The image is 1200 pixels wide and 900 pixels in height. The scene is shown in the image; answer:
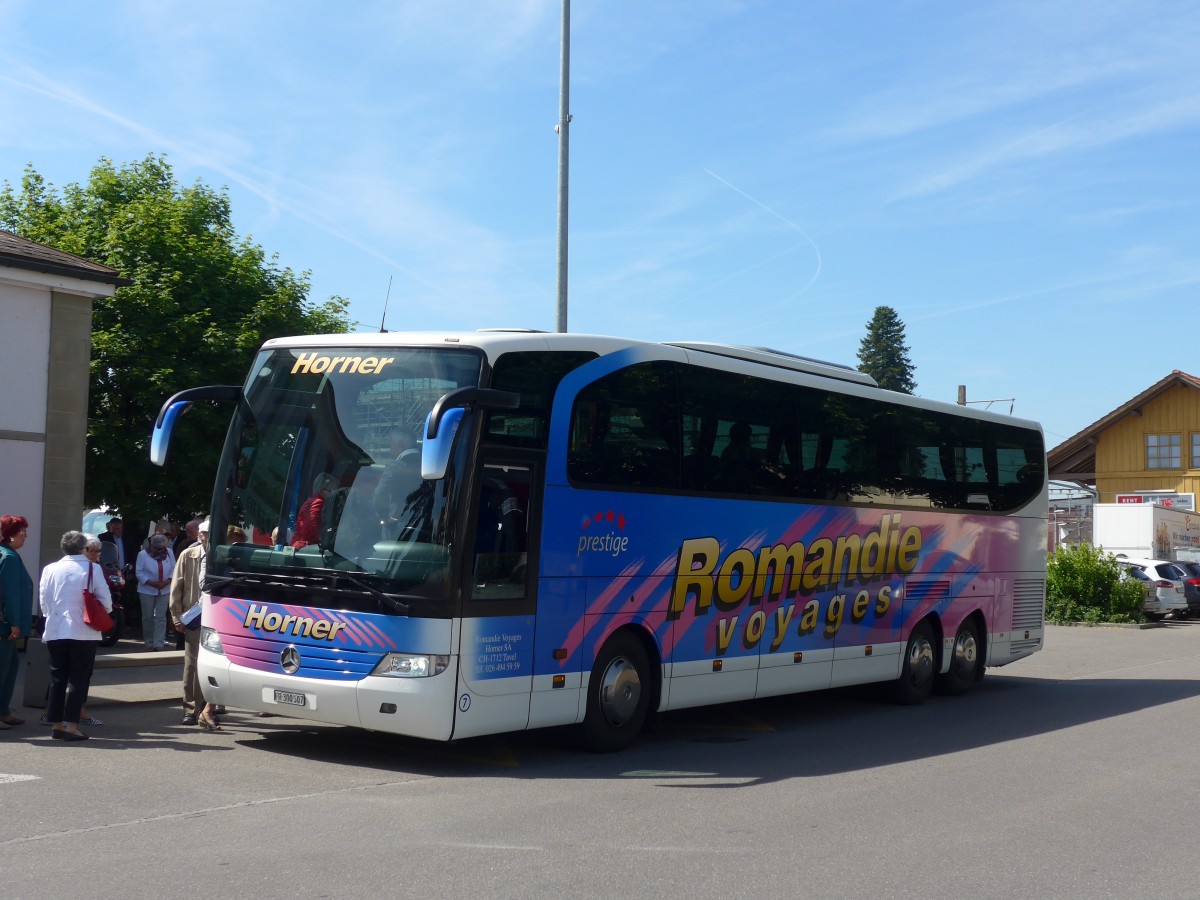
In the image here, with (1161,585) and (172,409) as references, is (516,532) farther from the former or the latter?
(1161,585)

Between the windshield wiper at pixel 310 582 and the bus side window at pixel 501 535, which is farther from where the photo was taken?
the bus side window at pixel 501 535

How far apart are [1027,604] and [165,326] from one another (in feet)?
54.5

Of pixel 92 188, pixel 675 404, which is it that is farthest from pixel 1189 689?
pixel 92 188

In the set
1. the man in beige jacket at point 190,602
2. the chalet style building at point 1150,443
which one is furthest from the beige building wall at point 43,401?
the chalet style building at point 1150,443

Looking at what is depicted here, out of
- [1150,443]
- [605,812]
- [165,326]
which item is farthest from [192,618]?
[1150,443]

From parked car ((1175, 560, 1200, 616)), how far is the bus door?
34146 mm

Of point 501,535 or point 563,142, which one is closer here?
point 501,535

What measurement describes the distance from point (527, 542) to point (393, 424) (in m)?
1.40

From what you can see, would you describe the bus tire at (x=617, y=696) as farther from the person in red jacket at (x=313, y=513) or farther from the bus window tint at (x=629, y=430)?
the person in red jacket at (x=313, y=513)

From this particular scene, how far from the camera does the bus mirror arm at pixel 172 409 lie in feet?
33.5

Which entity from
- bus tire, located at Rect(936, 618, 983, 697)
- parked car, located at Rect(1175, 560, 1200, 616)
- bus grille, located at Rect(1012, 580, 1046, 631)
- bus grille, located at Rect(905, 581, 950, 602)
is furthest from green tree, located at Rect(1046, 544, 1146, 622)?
bus grille, located at Rect(905, 581, 950, 602)

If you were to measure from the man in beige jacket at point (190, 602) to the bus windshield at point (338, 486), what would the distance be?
1.63m

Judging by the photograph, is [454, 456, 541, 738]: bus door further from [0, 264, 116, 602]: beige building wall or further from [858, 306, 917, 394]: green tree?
[858, 306, 917, 394]: green tree

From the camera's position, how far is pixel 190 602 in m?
12.2
